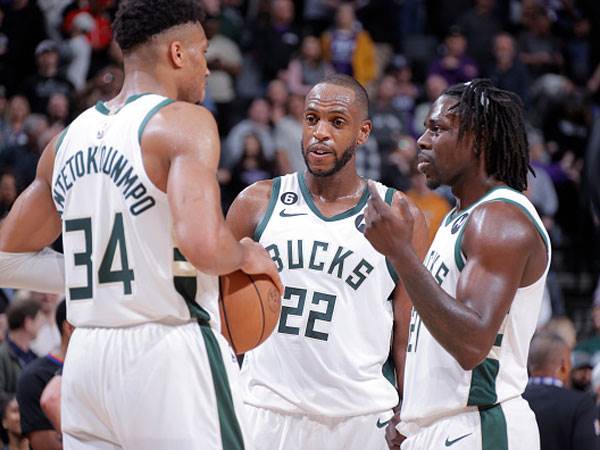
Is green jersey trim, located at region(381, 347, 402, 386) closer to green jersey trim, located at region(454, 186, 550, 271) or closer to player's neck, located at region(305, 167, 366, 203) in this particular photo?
player's neck, located at region(305, 167, 366, 203)

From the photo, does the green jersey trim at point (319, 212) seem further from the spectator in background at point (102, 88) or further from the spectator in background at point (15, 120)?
the spectator in background at point (15, 120)

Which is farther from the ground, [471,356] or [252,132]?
[252,132]

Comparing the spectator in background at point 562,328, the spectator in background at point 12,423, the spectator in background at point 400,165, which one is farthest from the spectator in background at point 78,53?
the spectator in background at point 12,423

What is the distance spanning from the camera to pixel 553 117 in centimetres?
1484

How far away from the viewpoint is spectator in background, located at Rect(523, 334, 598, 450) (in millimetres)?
6090

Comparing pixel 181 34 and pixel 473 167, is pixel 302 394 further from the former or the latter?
pixel 181 34

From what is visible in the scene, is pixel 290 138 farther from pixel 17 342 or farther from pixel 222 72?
pixel 17 342

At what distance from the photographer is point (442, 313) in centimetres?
393

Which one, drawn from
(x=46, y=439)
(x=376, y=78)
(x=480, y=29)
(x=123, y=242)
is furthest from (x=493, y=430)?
(x=480, y=29)

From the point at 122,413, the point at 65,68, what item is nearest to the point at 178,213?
the point at 122,413

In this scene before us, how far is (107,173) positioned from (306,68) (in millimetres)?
10692

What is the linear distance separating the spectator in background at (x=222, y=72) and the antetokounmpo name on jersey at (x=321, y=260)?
8.53 meters

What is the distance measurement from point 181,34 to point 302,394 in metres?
1.82

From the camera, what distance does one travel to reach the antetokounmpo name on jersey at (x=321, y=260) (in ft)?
16.9
